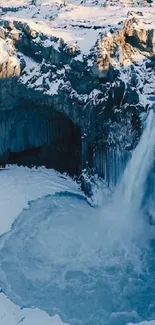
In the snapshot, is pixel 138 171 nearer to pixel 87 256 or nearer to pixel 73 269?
Result: pixel 87 256

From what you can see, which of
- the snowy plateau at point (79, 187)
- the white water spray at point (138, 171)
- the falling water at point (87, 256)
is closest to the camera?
the falling water at point (87, 256)

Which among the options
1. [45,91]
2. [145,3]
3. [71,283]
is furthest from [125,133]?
[145,3]

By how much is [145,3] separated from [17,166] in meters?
17.1

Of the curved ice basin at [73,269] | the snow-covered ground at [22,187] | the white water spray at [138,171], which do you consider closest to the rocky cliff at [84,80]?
the white water spray at [138,171]

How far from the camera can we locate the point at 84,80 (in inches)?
1105

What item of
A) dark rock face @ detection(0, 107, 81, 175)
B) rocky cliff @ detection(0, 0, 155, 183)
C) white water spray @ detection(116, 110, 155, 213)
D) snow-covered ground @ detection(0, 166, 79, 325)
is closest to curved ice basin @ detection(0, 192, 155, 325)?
snow-covered ground @ detection(0, 166, 79, 325)

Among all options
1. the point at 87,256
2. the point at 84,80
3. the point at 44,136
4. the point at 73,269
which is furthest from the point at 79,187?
the point at 73,269

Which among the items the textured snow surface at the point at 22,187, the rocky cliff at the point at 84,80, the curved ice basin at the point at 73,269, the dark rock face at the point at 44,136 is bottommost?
the textured snow surface at the point at 22,187

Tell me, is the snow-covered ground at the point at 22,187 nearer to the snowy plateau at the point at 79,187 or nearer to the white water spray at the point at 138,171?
the snowy plateau at the point at 79,187

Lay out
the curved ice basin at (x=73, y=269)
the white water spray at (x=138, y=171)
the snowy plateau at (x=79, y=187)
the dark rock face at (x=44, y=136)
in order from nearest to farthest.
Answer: the curved ice basin at (x=73, y=269) < the snowy plateau at (x=79, y=187) < the white water spray at (x=138, y=171) < the dark rock face at (x=44, y=136)

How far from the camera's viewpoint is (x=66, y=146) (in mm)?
32219

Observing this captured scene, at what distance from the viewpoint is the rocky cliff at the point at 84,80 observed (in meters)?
26.9

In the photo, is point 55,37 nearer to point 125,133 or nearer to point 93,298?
point 125,133

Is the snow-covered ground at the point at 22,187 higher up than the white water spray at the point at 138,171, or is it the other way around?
the white water spray at the point at 138,171
